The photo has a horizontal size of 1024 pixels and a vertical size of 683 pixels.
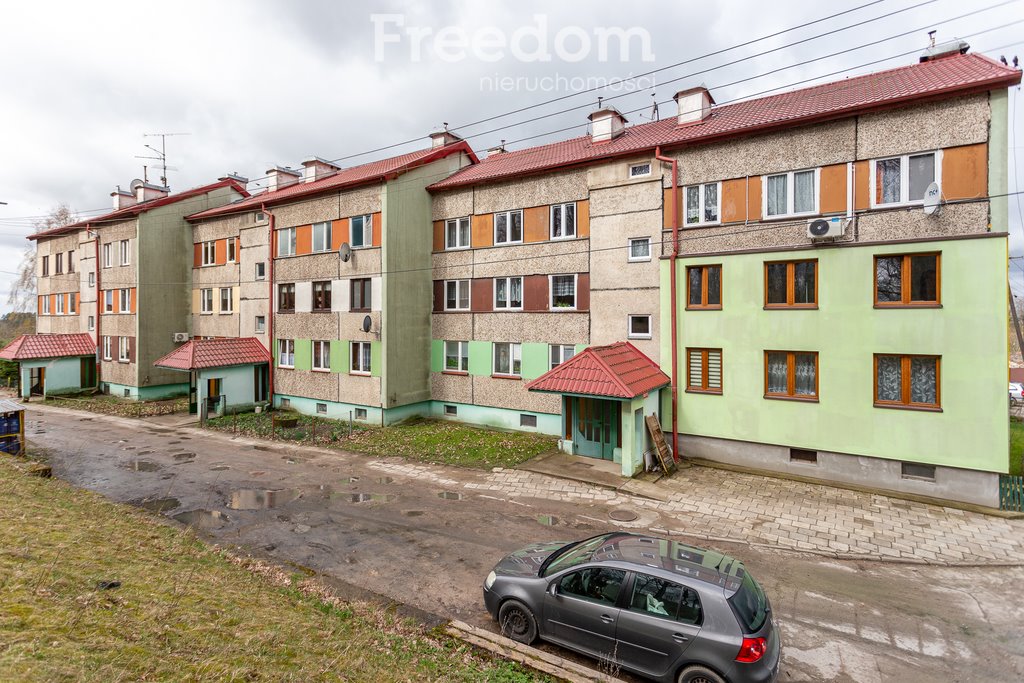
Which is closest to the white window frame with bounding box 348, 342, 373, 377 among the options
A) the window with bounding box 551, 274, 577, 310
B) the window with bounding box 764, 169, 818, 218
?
the window with bounding box 551, 274, 577, 310

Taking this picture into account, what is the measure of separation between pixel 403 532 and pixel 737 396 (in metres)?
10.7

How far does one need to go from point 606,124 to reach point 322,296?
14589 millimetres

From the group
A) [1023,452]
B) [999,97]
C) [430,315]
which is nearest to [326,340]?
[430,315]

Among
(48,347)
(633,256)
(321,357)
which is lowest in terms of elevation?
(321,357)

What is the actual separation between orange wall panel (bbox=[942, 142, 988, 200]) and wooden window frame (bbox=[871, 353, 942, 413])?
4165mm

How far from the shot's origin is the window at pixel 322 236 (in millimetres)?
22484

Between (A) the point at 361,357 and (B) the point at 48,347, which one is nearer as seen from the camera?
(A) the point at 361,357

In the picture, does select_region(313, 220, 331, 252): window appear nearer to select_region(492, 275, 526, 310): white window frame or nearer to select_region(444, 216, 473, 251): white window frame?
select_region(444, 216, 473, 251): white window frame

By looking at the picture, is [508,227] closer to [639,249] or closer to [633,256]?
[633,256]

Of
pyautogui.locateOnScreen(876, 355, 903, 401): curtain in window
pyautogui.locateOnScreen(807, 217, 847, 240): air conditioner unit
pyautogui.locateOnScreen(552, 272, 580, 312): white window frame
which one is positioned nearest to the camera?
pyautogui.locateOnScreen(876, 355, 903, 401): curtain in window

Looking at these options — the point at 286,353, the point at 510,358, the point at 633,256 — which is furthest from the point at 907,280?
the point at 286,353

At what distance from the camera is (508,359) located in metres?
20.0

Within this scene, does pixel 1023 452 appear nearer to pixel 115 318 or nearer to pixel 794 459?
pixel 794 459

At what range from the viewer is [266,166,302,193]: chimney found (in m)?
27.6
